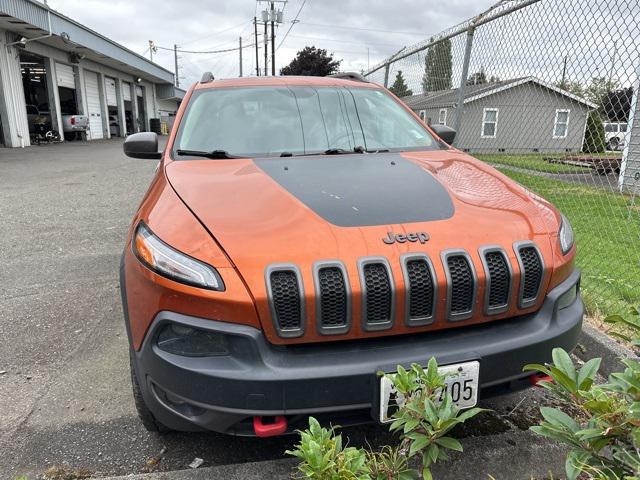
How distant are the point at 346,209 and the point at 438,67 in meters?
6.10

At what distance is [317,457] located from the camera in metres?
1.30

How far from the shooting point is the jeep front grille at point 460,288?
1.78 m

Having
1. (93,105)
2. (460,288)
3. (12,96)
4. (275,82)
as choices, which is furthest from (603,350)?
(93,105)

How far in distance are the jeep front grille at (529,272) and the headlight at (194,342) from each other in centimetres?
115

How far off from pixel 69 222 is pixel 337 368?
19.8 ft

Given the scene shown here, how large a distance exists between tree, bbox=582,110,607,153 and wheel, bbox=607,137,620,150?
0.09 m

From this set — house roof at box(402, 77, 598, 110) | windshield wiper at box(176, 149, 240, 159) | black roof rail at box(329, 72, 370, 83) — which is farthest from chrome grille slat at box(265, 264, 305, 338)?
house roof at box(402, 77, 598, 110)

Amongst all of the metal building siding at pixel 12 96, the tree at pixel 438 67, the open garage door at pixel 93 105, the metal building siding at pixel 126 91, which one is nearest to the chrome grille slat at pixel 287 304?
the tree at pixel 438 67

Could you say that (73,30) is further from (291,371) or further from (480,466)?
(480,466)

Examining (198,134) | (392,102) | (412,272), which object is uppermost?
(392,102)

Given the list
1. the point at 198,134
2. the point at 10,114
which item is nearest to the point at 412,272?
the point at 198,134

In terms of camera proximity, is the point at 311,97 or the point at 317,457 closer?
the point at 317,457

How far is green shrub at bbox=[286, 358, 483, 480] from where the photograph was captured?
4.31ft

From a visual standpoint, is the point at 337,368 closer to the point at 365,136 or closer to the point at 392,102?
the point at 365,136
